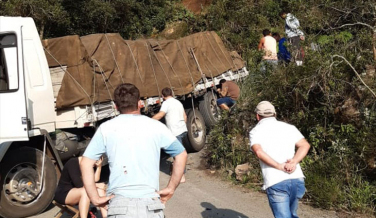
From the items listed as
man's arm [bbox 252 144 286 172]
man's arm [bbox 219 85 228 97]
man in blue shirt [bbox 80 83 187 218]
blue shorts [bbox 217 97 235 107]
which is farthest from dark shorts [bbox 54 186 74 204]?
man's arm [bbox 219 85 228 97]

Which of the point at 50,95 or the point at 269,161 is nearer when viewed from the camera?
the point at 269,161

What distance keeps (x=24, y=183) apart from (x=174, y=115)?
284 centimetres

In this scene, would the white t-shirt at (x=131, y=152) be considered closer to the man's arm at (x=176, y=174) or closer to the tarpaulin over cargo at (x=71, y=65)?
the man's arm at (x=176, y=174)

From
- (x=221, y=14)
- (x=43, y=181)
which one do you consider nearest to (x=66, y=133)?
(x=43, y=181)

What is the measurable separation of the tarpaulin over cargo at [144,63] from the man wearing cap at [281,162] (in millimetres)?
3797

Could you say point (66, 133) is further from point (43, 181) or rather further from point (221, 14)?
point (221, 14)

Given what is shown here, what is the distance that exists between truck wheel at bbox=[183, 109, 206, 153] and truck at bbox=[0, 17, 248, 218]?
854 millimetres

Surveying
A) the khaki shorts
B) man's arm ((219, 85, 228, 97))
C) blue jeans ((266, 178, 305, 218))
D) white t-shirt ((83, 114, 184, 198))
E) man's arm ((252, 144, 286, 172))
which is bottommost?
blue jeans ((266, 178, 305, 218))

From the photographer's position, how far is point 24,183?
22.5 ft

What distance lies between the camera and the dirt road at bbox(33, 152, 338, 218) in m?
6.60

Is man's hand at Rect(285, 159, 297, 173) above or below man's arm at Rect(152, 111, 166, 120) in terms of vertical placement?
below

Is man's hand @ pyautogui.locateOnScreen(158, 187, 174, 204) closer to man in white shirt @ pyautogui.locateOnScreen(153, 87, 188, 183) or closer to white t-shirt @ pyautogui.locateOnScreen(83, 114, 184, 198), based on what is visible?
white t-shirt @ pyautogui.locateOnScreen(83, 114, 184, 198)

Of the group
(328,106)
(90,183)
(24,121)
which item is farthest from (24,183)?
(328,106)

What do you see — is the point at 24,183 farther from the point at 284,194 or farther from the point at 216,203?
the point at 284,194
